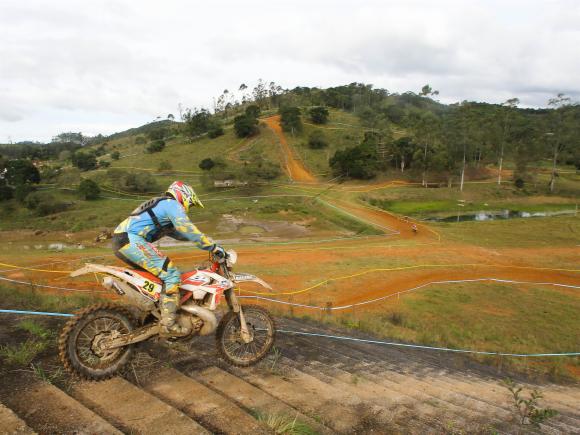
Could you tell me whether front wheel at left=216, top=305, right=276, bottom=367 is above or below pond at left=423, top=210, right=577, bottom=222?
above

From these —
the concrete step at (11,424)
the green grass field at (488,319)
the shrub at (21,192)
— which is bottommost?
the green grass field at (488,319)

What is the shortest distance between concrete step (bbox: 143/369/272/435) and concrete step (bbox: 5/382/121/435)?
0.81m

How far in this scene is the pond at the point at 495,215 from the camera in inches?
1869

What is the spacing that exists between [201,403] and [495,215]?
52.8m

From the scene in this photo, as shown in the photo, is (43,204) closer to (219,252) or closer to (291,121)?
(219,252)

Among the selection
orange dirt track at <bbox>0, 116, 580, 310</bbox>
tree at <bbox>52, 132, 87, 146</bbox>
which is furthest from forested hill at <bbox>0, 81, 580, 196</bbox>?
tree at <bbox>52, 132, 87, 146</bbox>

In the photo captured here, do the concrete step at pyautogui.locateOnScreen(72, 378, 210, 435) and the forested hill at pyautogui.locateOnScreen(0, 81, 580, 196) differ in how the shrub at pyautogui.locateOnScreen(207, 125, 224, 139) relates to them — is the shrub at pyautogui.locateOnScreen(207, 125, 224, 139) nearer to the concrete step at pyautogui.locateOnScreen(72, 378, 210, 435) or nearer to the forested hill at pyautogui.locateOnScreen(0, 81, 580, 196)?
the forested hill at pyautogui.locateOnScreen(0, 81, 580, 196)

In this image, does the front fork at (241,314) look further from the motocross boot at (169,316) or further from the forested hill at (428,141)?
the forested hill at (428,141)

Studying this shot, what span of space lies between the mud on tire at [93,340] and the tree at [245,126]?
252ft

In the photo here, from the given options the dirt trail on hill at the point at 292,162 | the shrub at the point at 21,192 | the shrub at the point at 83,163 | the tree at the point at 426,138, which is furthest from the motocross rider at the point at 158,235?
the shrub at the point at 83,163

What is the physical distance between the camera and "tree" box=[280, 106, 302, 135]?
8000cm

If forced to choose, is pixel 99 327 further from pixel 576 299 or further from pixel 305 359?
pixel 576 299

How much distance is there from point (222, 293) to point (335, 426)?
2.37 m

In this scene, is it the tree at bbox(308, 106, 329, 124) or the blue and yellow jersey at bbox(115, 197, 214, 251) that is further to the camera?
the tree at bbox(308, 106, 329, 124)
